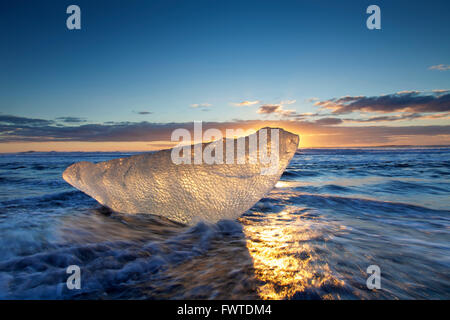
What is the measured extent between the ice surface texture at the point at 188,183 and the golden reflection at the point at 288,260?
469 mm

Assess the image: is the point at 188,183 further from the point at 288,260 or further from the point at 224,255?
the point at 288,260

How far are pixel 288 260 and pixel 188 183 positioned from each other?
1.36 metres

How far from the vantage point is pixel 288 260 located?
1857mm

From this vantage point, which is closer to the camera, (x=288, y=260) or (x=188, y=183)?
(x=288, y=260)

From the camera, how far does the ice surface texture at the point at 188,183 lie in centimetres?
261

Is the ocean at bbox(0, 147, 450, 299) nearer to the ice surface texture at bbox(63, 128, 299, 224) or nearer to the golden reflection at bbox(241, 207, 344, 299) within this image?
the golden reflection at bbox(241, 207, 344, 299)

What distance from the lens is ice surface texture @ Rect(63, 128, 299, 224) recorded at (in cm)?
261

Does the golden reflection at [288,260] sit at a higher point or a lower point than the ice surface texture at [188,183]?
lower

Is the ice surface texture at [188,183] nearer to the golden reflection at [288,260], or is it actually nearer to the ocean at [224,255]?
the ocean at [224,255]

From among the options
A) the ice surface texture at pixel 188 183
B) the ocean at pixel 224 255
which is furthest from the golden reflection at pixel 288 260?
the ice surface texture at pixel 188 183

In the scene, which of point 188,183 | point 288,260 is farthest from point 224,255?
point 188,183

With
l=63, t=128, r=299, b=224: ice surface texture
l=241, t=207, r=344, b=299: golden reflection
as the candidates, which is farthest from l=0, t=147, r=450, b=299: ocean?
l=63, t=128, r=299, b=224: ice surface texture

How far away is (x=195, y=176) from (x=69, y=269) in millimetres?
1385
